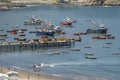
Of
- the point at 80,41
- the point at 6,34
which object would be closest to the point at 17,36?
the point at 6,34

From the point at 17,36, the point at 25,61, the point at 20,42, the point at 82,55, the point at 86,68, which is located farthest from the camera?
the point at 17,36

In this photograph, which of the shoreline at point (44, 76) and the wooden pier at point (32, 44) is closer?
the shoreline at point (44, 76)

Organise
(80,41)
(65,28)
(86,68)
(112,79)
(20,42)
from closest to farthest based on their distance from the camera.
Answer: (112,79)
(86,68)
(20,42)
(80,41)
(65,28)

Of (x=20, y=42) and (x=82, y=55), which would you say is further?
(x=20, y=42)

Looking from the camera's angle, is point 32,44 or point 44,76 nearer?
point 44,76

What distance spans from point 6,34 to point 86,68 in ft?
128

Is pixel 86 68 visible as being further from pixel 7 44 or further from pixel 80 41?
pixel 80 41

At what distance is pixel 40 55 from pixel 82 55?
6.23 metres

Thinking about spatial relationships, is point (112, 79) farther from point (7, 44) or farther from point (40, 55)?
point (7, 44)

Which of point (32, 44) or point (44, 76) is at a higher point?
point (32, 44)

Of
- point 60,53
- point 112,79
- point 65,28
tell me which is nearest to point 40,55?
point 60,53

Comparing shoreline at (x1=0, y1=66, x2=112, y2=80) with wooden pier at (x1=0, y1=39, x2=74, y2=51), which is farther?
wooden pier at (x1=0, y1=39, x2=74, y2=51)

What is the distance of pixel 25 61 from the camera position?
260 ft

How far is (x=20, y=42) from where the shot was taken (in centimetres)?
9194
